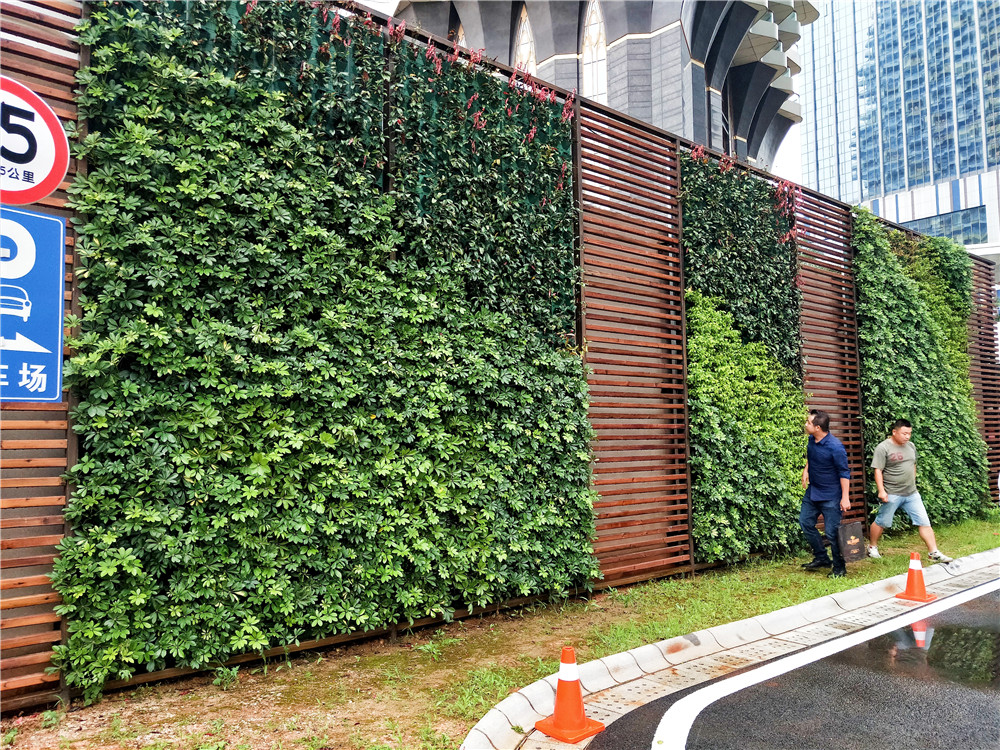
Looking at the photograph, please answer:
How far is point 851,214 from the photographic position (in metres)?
10.9

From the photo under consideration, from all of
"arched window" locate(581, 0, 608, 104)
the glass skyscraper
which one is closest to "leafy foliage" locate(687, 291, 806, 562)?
"arched window" locate(581, 0, 608, 104)

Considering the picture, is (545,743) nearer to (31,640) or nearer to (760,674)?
(760,674)

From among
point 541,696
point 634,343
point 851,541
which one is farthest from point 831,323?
point 541,696

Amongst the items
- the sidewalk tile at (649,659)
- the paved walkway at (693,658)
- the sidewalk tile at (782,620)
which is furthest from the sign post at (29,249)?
the sidewalk tile at (782,620)

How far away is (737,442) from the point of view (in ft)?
27.4

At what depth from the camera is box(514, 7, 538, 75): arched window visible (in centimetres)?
2183

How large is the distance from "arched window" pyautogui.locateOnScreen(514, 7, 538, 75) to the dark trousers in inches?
704

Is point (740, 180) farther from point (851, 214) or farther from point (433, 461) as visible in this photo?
point (433, 461)

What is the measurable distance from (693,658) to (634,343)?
345 centimetres

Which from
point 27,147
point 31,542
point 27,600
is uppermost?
point 27,147

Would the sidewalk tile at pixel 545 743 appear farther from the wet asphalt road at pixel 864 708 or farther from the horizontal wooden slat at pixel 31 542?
the horizontal wooden slat at pixel 31 542

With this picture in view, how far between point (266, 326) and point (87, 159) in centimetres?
152

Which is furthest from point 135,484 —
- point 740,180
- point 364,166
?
point 740,180

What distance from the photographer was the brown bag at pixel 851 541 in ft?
25.6
